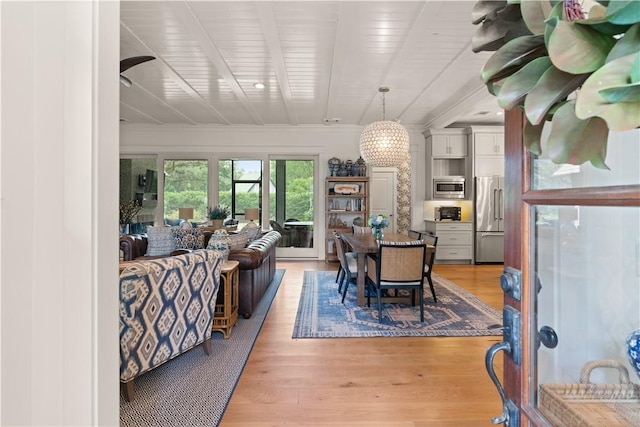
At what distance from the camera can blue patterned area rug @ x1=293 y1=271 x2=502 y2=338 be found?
10.0 feet

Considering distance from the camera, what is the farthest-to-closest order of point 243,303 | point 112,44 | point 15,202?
1. point 243,303
2. point 112,44
3. point 15,202

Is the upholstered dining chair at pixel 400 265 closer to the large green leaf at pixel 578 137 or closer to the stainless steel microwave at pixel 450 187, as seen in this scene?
the large green leaf at pixel 578 137

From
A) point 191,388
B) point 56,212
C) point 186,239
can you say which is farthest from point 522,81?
point 186,239

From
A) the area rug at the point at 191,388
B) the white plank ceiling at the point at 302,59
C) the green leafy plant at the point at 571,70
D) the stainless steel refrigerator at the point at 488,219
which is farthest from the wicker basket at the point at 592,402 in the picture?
the stainless steel refrigerator at the point at 488,219

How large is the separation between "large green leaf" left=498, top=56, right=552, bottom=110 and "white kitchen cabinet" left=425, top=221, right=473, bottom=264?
6428 mm

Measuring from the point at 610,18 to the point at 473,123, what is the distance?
7353mm

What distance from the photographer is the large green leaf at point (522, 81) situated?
0.43 m

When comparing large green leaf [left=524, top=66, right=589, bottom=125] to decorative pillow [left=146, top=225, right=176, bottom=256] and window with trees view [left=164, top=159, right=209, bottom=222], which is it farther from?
window with trees view [left=164, top=159, right=209, bottom=222]

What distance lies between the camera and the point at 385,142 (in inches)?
178

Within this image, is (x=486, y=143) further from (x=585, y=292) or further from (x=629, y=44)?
(x=629, y=44)

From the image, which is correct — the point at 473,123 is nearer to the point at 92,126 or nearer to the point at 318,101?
the point at 318,101

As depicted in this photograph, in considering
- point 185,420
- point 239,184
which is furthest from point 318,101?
point 185,420

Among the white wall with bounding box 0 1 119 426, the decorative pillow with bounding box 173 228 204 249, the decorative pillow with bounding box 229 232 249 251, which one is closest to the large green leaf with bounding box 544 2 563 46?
the white wall with bounding box 0 1 119 426

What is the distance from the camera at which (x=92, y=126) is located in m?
0.60
